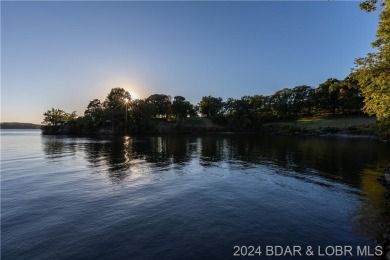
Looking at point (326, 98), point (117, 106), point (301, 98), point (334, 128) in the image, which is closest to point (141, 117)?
point (117, 106)

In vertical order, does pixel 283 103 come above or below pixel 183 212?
above

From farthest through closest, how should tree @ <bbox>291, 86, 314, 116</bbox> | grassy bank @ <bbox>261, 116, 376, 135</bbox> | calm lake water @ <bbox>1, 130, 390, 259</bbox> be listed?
tree @ <bbox>291, 86, 314, 116</bbox> → grassy bank @ <bbox>261, 116, 376, 135</bbox> → calm lake water @ <bbox>1, 130, 390, 259</bbox>

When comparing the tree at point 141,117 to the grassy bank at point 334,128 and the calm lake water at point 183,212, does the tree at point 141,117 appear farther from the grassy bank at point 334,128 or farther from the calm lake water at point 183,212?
the calm lake water at point 183,212

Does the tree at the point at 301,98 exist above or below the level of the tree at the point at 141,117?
above

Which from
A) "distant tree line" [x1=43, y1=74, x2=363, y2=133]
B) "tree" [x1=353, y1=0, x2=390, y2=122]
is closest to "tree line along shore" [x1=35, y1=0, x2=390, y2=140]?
"distant tree line" [x1=43, y1=74, x2=363, y2=133]

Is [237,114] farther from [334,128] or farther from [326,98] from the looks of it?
[334,128]

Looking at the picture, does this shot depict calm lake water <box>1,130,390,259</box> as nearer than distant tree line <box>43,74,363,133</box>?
Yes

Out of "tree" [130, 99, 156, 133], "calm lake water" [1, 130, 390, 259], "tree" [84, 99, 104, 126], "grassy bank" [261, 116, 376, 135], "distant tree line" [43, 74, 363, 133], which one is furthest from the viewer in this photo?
"tree" [84, 99, 104, 126]

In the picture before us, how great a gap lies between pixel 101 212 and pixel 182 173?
58.8ft

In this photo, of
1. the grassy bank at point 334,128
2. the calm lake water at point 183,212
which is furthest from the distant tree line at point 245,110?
the calm lake water at point 183,212

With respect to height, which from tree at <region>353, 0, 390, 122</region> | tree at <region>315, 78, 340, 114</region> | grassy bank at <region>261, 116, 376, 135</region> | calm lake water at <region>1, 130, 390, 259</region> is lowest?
calm lake water at <region>1, 130, 390, 259</region>

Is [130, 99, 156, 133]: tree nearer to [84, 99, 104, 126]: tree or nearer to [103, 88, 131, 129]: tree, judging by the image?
[103, 88, 131, 129]: tree

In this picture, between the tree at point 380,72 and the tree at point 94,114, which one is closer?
the tree at point 380,72

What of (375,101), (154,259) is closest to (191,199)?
(154,259)
